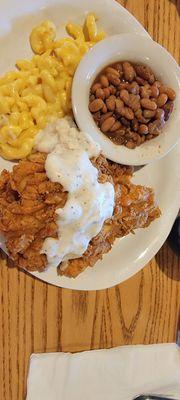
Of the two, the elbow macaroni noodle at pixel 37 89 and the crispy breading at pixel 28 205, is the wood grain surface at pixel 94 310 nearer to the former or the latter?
the crispy breading at pixel 28 205

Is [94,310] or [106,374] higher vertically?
[94,310]

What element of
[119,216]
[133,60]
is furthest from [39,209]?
[133,60]

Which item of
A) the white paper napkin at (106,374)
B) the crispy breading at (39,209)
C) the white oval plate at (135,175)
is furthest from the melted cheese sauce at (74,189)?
the white paper napkin at (106,374)

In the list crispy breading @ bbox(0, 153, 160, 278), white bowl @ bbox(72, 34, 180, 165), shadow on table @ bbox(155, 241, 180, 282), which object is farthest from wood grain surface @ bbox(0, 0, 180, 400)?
white bowl @ bbox(72, 34, 180, 165)

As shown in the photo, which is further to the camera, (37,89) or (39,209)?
(37,89)

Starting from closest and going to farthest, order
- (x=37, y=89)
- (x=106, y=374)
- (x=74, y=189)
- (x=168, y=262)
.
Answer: (x=74, y=189) < (x=37, y=89) < (x=106, y=374) < (x=168, y=262)

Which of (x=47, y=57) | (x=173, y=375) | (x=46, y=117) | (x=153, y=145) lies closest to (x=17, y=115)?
(x=46, y=117)

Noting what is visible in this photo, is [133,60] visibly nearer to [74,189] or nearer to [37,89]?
[37,89]
